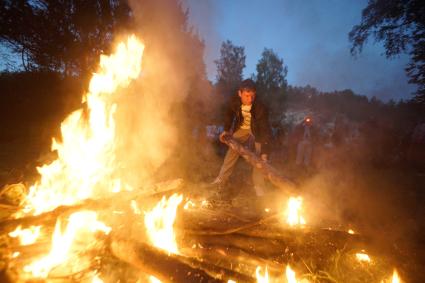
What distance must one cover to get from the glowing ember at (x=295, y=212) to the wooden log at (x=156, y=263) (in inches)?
95.8

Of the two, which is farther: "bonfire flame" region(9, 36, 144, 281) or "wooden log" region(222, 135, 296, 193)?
"wooden log" region(222, 135, 296, 193)

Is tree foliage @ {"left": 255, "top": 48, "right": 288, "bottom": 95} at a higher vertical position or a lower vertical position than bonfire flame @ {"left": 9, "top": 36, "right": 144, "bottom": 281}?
higher

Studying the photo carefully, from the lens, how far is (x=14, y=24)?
10.2 metres

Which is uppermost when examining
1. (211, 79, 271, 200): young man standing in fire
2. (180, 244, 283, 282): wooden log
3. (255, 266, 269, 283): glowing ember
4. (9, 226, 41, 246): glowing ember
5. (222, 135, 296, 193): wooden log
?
(211, 79, 271, 200): young man standing in fire

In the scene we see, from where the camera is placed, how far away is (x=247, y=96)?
6449 millimetres

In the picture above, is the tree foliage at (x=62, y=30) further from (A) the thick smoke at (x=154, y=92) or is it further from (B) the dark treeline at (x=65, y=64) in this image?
(A) the thick smoke at (x=154, y=92)

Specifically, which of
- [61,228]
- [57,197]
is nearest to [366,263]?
[61,228]

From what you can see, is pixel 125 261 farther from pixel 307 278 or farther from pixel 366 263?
pixel 366 263

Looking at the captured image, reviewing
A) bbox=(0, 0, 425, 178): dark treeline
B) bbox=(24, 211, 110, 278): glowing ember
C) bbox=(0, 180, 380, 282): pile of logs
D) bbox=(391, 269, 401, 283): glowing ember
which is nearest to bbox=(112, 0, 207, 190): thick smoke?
bbox=(0, 0, 425, 178): dark treeline

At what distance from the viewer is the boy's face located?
6382mm

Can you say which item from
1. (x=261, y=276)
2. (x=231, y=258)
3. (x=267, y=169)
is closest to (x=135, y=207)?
(x=231, y=258)

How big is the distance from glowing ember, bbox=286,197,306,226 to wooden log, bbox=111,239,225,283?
2.43 m

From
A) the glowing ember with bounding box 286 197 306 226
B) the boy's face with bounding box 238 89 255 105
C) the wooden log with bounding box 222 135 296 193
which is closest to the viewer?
the glowing ember with bounding box 286 197 306 226

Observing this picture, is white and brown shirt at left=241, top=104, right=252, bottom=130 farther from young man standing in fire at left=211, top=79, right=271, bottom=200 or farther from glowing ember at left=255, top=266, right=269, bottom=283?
glowing ember at left=255, top=266, right=269, bottom=283
